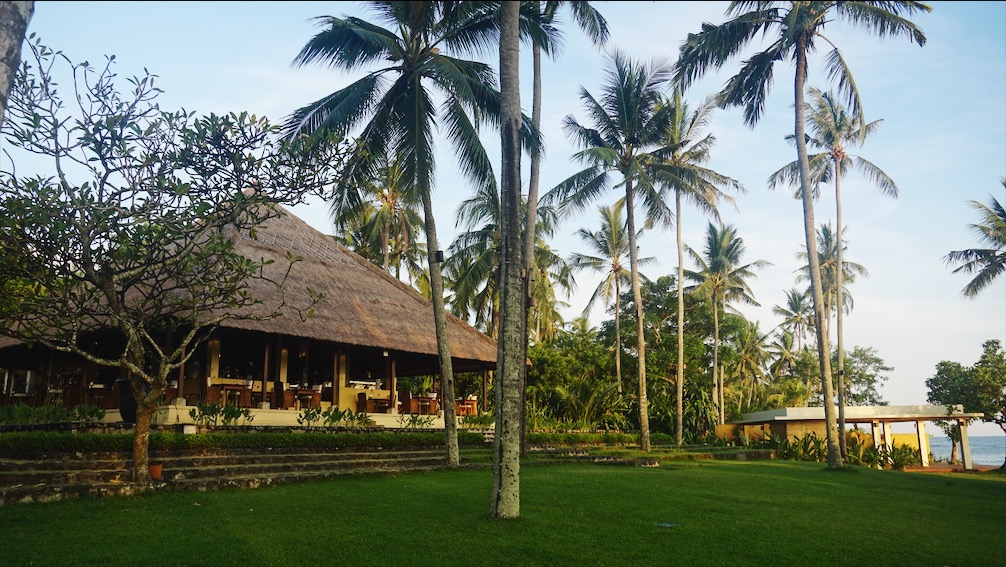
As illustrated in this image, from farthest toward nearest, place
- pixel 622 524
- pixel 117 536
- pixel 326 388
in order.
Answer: pixel 326 388 → pixel 622 524 → pixel 117 536

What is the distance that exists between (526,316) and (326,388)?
5.58 metres

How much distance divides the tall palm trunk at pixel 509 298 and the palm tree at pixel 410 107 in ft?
16.6

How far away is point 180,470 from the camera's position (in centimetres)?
895

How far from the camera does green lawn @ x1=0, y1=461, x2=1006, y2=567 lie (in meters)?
5.39

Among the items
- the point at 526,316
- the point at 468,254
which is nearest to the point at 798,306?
the point at 468,254

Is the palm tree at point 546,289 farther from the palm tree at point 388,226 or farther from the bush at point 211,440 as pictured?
the bush at point 211,440

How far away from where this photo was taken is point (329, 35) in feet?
42.8

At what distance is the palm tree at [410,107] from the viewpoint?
13000 millimetres

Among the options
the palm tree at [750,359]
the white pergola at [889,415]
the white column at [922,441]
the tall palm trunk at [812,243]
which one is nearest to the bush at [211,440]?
the tall palm trunk at [812,243]

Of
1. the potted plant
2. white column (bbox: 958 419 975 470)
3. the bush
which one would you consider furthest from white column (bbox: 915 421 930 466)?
the potted plant

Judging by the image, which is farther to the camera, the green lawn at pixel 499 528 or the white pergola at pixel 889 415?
the white pergola at pixel 889 415

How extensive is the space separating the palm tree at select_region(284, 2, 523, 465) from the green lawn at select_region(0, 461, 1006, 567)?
4.74m

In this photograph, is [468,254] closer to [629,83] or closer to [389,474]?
[629,83]

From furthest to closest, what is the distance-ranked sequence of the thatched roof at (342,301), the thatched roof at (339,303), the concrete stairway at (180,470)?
the thatched roof at (342,301) → the thatched roof at (339,303) → the concrete stairway at (180,470)
